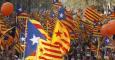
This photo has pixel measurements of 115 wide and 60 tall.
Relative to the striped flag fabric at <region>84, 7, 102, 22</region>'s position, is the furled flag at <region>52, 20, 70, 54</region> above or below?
above

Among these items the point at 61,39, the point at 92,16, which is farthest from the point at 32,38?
the point at 92,16

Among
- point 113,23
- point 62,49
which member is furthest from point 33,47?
point 113,23

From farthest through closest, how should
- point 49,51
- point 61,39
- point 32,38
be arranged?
1. point 61,39
2. point 32,38
3. point 49,51

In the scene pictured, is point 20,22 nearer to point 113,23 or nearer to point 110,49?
point 110,49

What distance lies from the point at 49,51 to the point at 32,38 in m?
0.62

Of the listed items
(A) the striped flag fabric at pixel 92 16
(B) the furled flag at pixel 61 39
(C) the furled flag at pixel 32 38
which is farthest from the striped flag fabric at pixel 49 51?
(A) the striped flag fabric at pixel 92 16

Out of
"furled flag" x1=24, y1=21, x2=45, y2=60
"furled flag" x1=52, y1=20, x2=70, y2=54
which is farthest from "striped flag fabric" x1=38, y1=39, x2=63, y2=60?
"furled flag" x1=52, y1=20, x2=70, y2=54

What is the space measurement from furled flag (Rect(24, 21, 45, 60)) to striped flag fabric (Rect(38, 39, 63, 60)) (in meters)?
0.28

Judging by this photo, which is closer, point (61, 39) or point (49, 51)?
point (49, 51)

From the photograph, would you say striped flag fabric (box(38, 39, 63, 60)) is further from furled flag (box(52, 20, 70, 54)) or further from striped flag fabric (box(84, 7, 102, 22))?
striped flag fabric (box(84, 7, 102, 22))

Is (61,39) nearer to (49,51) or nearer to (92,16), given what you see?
(49,51)

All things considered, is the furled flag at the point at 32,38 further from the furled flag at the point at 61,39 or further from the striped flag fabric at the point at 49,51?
the furled flag at the point at 61,39

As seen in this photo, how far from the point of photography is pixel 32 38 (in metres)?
14.2

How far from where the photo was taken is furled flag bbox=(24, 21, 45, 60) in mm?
14055
